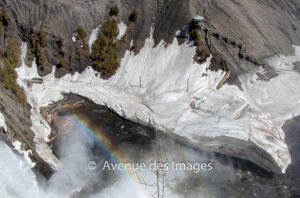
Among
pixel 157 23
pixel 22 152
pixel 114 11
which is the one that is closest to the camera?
pixel 22 152

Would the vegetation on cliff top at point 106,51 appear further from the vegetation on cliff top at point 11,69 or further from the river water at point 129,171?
the vegetation on cliff top at point 11,69

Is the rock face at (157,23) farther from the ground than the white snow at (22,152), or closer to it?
farther from the ground

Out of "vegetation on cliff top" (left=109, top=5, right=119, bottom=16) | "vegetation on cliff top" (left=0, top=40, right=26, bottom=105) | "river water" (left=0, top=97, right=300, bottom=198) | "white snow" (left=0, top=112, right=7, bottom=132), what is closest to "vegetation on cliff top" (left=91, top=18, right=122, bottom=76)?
"vegetation on cliff top" (left=109, top=5, right=119, bottom=16)

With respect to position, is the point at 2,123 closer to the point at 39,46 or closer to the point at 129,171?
the point at 129,171

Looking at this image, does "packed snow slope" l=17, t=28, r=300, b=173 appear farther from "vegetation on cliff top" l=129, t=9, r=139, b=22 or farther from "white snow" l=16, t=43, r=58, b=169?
"vegetation on cliff top" l=129, t=9, r=139, b=22

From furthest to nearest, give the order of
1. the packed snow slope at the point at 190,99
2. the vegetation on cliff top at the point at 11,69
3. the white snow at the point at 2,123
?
1. the vegetation on cliff top at the point at 11,69
2. the packed snow slope at the point at 190,99
3. the white snow at the point at 2,123

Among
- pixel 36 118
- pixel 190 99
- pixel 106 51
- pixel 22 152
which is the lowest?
pixel 22 152

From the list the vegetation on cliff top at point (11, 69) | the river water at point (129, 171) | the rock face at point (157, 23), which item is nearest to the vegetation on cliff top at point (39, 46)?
the rock face at point (157, 23)

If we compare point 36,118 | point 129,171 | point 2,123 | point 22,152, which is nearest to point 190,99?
point 129,171
